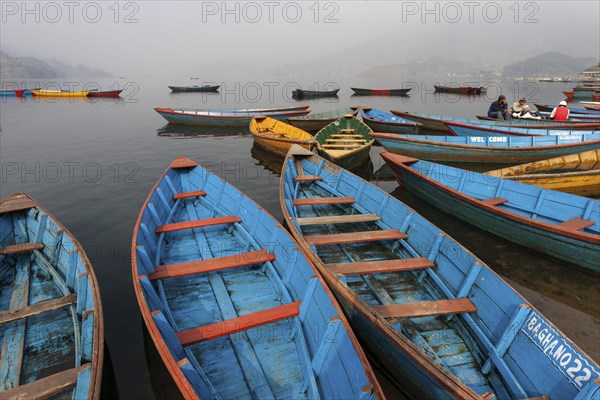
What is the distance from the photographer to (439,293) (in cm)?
664

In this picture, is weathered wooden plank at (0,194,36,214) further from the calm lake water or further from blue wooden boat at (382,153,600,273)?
blue wooden boat at (382,153,600,273)

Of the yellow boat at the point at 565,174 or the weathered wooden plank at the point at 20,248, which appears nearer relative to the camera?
the weathered wooden plank at the point at 20,248

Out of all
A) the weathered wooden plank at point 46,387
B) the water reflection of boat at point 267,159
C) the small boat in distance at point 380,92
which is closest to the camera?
the weathered wooden plank at point 46,387

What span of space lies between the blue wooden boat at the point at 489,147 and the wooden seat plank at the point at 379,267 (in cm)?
1013

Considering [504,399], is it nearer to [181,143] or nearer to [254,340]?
[254,340]

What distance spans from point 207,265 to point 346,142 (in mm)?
12969

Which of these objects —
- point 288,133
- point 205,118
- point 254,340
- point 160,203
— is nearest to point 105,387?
point 254,340

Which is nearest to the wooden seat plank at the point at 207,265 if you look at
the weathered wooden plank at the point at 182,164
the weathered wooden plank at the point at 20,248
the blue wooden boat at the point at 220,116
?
the weathered wooden plank at the point at 20,248

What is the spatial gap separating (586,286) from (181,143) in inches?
914

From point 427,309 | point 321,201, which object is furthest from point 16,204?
point 427,309

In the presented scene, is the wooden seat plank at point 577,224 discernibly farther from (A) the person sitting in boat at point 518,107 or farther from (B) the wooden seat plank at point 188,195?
(A) the person sitting in boat at point 518,107

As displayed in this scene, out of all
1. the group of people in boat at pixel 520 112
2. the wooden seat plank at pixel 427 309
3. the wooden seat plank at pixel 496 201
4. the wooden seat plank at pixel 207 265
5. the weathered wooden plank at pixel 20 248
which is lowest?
the wooden seat plank at pixel 427 309

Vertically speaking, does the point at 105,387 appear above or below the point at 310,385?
below

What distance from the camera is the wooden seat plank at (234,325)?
193 inches
